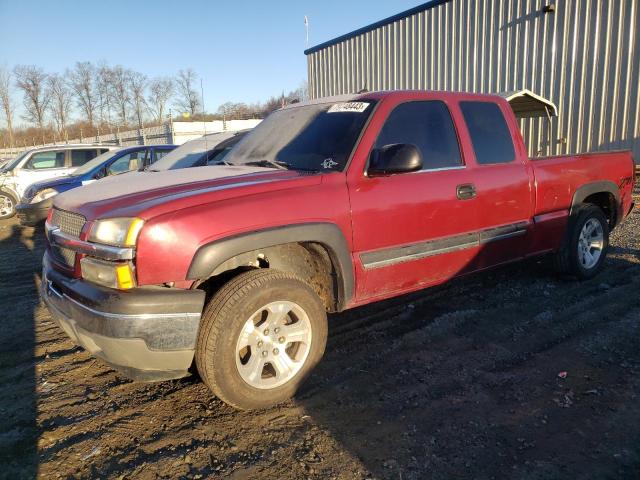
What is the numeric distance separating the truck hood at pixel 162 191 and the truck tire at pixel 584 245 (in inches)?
122

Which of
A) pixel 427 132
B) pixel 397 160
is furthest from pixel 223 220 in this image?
pixel 427 132

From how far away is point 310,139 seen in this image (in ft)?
11.3

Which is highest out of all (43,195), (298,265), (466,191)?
(466,191)

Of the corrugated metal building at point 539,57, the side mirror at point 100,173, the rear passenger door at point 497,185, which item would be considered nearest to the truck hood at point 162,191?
the rear passenger door at point 497,185

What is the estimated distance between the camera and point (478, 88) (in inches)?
496

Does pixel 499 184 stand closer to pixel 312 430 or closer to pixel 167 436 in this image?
pixel 312 430

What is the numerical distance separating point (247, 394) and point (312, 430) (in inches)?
16.6

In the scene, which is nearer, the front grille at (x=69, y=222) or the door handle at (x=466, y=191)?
the front grille at (x=69, y=222)

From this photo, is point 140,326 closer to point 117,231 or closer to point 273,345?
Answer: point 117,231

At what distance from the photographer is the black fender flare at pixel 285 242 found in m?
2.48

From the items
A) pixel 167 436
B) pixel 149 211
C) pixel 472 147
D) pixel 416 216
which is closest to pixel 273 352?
pixel 167 436

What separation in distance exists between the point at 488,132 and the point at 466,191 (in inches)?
30.4

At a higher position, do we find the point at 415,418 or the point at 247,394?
the point at 247,394

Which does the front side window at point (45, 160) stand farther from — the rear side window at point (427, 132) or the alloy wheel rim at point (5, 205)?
the rear side window at point (427, 132)
